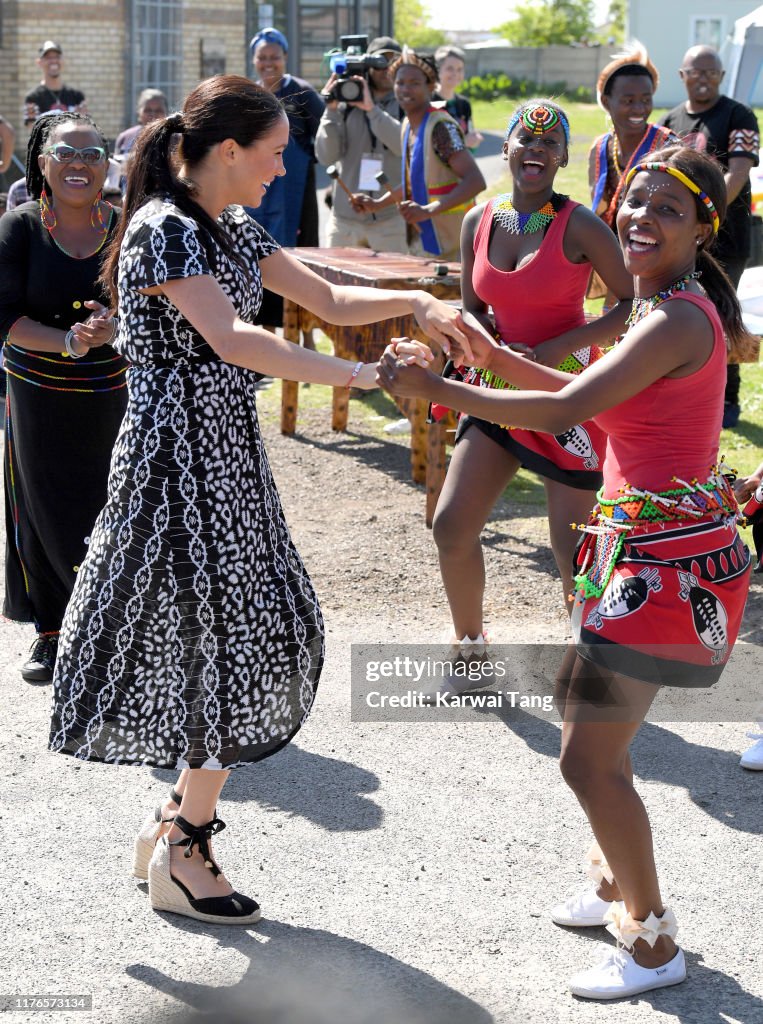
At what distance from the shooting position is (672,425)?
3.12 meters

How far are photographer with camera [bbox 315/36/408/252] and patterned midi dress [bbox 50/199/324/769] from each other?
6.63 m

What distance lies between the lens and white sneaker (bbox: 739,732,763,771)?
4.49 meters

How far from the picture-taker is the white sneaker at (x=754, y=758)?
4.49 metres

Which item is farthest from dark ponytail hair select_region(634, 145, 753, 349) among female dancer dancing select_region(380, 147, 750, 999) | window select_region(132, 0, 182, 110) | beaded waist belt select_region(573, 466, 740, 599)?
window select_region(132, 0, 182, 110)

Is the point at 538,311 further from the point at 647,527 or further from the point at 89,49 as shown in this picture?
the point at 89,49

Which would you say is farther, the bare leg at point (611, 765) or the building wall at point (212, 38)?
the building wall at point (212, 38)

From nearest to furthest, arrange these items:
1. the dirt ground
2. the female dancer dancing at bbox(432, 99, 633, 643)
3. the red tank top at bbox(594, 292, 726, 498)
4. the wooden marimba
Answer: the red tank top at bbox(594, 292, 726, 498)
the female dancer dancing at bbox(432, 99, 633, 643)
the dirt ground
the wooden marimba

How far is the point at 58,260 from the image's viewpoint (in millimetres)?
4836

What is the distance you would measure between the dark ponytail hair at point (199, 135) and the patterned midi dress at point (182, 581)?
0.07 metres

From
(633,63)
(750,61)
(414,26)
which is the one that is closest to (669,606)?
(633,63)

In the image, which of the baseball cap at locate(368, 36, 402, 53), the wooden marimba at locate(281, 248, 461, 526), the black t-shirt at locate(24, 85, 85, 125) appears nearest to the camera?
the wooden marimba at locate(281, 248, 461, 526)

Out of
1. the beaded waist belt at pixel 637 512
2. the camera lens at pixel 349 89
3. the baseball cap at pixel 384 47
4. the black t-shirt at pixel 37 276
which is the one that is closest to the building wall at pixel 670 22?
the baseball cap at pixel 384 47

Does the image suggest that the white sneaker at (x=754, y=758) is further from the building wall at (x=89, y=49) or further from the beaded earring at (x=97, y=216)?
the building wall at (x=89, y=49)

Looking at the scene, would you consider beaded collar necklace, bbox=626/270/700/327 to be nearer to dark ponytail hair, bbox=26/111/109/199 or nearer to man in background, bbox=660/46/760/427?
dark ponytail hair, bbox=26/111/109/199
